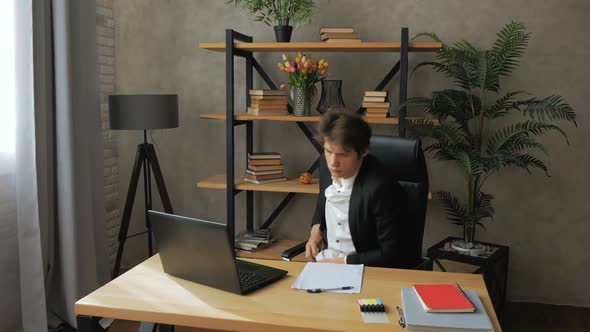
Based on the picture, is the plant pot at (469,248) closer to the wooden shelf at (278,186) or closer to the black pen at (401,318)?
the wooden shelf at (278,186)

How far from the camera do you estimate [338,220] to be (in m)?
2.40

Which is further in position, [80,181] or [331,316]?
[80,181]

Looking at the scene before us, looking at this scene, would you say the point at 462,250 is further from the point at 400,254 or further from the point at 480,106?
the point at 400,254

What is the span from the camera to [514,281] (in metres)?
3.68

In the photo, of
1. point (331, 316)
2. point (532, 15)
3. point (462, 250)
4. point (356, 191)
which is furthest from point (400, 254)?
point (532, 15)

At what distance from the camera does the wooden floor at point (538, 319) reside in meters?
3.28

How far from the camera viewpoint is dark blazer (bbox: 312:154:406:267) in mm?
2215

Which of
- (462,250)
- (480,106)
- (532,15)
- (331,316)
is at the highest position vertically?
(532,15)

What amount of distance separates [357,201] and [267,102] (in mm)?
1400

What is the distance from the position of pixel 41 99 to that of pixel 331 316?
220 centimetres

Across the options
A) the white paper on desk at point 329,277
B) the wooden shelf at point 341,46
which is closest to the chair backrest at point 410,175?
the white paper on desk at point 329,277

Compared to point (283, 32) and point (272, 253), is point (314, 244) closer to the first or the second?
point (272, 253)

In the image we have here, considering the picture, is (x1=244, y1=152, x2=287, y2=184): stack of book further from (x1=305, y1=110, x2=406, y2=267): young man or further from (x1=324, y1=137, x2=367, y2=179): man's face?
(x1=324, y1=137, x2=367, y2=179): man's face

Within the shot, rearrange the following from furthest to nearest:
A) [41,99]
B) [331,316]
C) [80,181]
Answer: [80,181] < [41,99] < [331,316]
